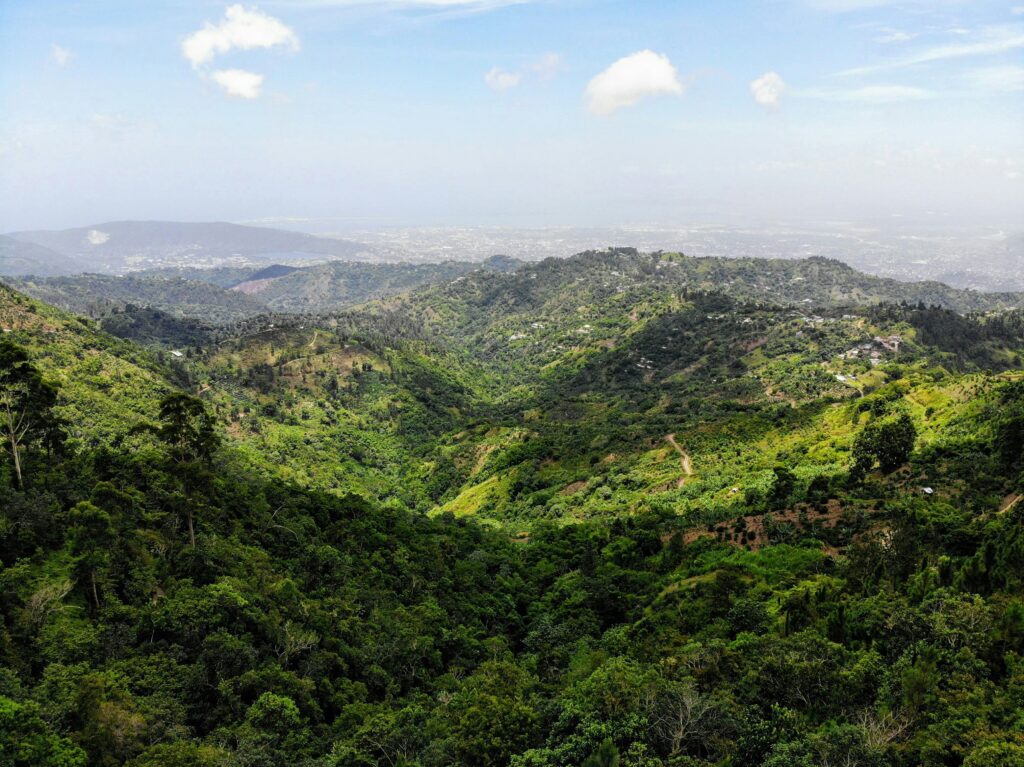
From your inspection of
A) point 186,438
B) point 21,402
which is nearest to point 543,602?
point 186,438

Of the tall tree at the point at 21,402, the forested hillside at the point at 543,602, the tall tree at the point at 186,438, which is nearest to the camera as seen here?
the forested hillside at the point at 543,602

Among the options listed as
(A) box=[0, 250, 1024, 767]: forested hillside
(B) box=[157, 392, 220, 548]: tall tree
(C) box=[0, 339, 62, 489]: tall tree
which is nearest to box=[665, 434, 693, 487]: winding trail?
(A) box=[0, 250, 1024, 767]: forested hillside

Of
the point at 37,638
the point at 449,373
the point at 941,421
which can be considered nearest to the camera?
the point at 37,638

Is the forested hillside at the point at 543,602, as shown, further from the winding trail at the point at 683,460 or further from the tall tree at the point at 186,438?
the winding trail at the point at 683,460

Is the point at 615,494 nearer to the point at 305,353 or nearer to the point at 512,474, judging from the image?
the point at 512,474

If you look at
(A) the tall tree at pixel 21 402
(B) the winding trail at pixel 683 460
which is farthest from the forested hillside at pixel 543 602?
(B) the winding trail at pixel 683 460

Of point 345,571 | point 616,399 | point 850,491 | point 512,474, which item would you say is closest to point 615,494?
point 512,474

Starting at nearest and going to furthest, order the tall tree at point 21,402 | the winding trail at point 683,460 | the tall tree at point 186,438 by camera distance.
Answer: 1. the tall tree at point 21,402
2. the tall tree at point 186,438
3. the winding trail at point 683,460

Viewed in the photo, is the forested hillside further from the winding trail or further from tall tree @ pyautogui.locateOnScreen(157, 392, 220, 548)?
the winding trail
